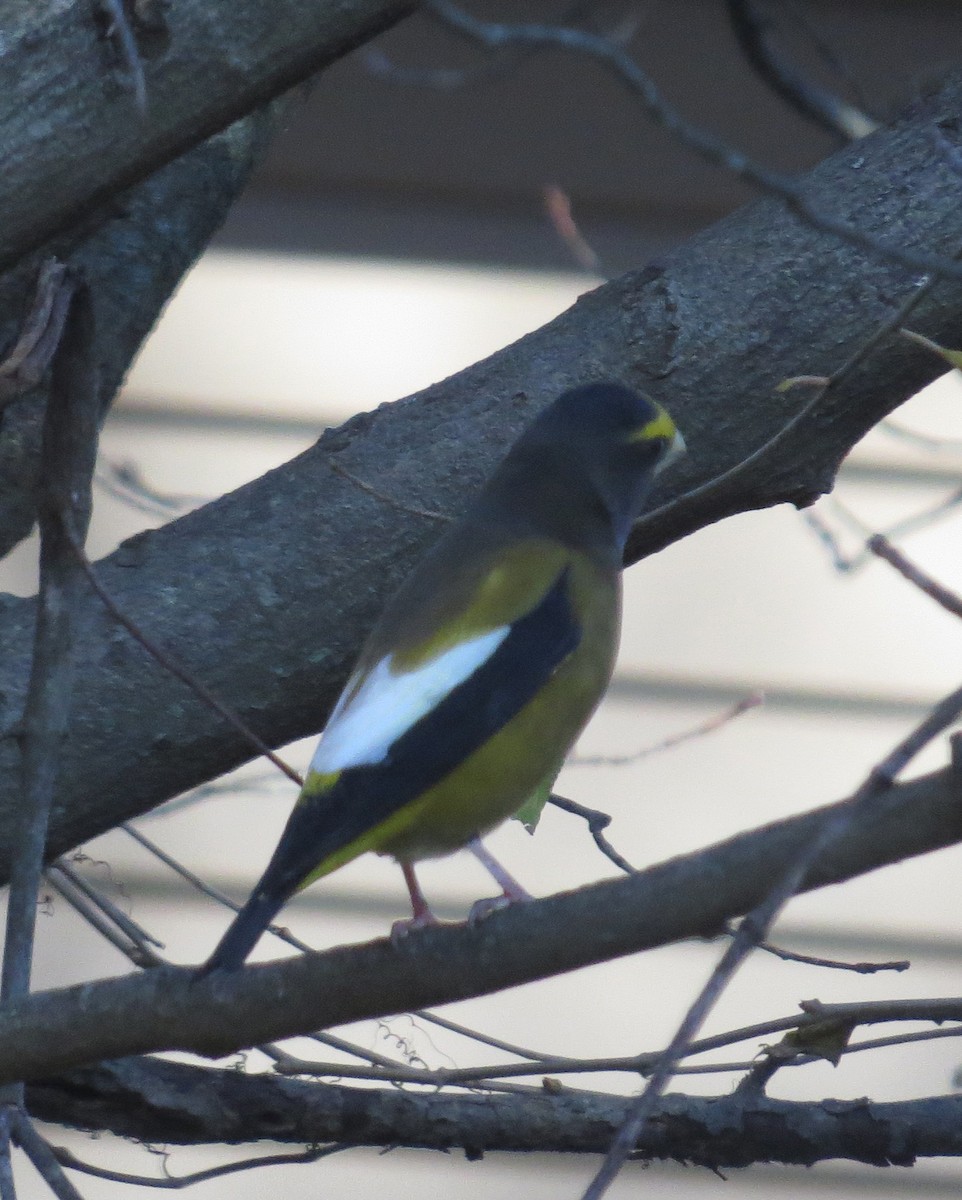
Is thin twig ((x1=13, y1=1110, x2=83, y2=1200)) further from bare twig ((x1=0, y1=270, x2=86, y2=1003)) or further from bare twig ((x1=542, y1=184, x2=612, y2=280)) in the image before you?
bare twig ((x1=542, y1=184, x2=612, y2=280))

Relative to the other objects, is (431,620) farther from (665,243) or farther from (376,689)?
(665,243)

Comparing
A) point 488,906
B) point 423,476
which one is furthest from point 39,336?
point 488,906

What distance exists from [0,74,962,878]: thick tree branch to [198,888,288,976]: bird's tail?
1.45 ft

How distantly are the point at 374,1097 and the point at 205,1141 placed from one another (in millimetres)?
238

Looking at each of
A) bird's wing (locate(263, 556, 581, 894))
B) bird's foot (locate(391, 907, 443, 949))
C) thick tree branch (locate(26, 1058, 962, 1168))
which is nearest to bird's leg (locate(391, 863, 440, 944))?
bird's foot (locate(391, 907, 443, 949))

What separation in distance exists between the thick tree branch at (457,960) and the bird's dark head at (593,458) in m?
0.85

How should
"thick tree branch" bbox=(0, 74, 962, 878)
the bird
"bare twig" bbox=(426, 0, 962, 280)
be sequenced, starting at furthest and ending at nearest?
"thick tree branch" bbox=(0, 74, 962, 878), the bird, "bare twig" bbox=(426, 0, 962, 280)

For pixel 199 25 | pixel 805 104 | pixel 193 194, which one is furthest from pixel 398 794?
pixel 805 104

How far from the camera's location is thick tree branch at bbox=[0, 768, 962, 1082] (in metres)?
1.24

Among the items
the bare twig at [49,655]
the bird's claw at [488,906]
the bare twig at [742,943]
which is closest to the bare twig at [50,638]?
the bare twig at [49,655]

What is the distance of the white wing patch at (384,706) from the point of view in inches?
76.1

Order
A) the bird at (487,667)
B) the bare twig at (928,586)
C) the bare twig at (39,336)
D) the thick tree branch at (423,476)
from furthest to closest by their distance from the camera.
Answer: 1. the thick tree branch at (423,476)
2. the bare twig at (39,336)
3. the bird at (487,667)
4. the bare twig at (928,586)

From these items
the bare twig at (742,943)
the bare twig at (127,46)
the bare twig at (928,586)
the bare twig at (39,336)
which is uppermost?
the bare twig at (127,46)

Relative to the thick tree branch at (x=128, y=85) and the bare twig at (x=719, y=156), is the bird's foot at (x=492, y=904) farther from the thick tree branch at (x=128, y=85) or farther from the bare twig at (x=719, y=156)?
the thick tree branch at (x=128, y=85)
